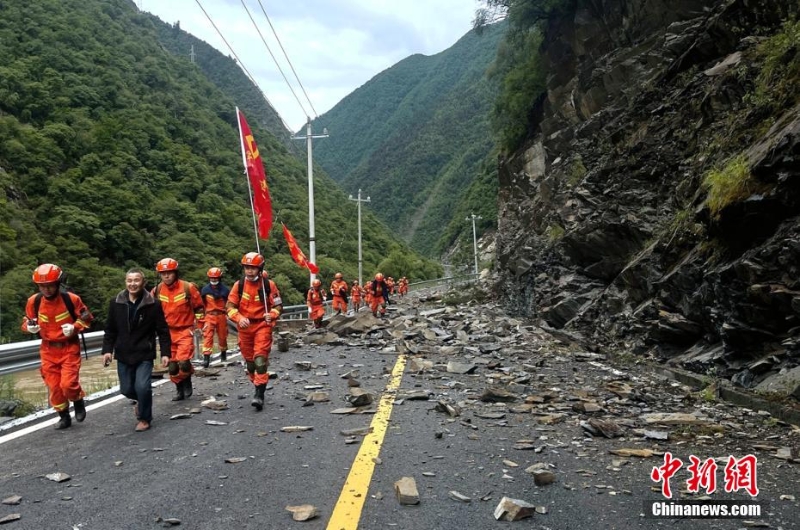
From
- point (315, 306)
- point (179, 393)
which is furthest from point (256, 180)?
point (179, 393)

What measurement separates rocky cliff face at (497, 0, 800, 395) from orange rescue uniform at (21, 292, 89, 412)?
7.79m

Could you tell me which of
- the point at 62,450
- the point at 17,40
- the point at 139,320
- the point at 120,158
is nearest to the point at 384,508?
the point at 62,450

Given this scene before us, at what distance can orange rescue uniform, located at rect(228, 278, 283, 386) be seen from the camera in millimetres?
7102

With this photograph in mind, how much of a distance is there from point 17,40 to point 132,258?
32.2 m

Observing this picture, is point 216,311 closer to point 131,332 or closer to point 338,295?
point 131,332

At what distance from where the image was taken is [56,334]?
19.0 ft

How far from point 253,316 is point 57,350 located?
7.46 feet

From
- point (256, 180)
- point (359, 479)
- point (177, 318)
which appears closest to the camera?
point (359, 479)

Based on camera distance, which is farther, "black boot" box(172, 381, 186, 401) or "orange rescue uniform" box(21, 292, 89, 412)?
"black boot" box(172, 381, 186, 401)

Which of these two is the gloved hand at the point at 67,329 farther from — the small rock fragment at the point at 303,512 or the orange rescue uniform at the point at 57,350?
the small rock fragment at the point at 303,512

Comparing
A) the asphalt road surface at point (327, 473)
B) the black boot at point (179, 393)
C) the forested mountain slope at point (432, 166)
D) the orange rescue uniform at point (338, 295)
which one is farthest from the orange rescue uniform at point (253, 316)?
the forested mountain slope at point (432, 166)

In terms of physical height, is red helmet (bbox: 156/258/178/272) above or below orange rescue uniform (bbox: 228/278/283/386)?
above

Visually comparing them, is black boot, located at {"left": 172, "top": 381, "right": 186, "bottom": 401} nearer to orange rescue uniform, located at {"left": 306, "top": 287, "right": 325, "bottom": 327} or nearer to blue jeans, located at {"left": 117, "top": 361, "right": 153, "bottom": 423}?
blue jeans, located at {"left": 117, "top": 361, "right": 153, "bottom": 423}

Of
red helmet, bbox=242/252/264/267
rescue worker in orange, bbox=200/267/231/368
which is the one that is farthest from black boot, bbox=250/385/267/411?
rescue worker in orange, bbox=200/267/231/368
